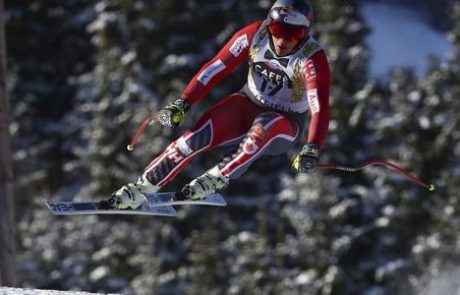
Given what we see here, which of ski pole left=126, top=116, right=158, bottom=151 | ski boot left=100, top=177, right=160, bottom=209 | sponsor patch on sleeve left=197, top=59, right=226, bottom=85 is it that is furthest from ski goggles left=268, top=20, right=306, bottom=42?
ski boot left=100, top=177, right=160, bottom=209

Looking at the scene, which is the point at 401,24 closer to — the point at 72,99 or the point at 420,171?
the point at 72,99

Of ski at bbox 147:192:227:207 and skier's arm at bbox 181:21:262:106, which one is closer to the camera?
skier's arm at bbox 181:21:262:106

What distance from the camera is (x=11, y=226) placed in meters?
13.8

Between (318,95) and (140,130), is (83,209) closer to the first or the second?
(140,130)

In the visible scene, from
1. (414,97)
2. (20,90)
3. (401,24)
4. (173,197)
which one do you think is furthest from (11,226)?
(401,24)

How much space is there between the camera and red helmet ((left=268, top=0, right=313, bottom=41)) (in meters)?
9.77

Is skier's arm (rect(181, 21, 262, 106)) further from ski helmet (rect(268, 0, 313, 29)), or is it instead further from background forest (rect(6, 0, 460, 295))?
background forest (rect(6, 0, 460, 295))

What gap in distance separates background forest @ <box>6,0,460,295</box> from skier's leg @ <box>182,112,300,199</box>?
2058 centimetres

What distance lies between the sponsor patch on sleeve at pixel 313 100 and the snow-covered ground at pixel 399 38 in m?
47.0

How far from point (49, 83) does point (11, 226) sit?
1107 inches

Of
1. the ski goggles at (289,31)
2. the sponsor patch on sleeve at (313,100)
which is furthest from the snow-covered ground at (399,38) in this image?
the sponsor patch on sleeve at (313,100)

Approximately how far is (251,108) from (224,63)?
1.47 feet

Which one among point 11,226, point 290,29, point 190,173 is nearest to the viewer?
point 290,29

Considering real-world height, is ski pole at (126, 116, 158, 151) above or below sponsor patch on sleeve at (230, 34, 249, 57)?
below
